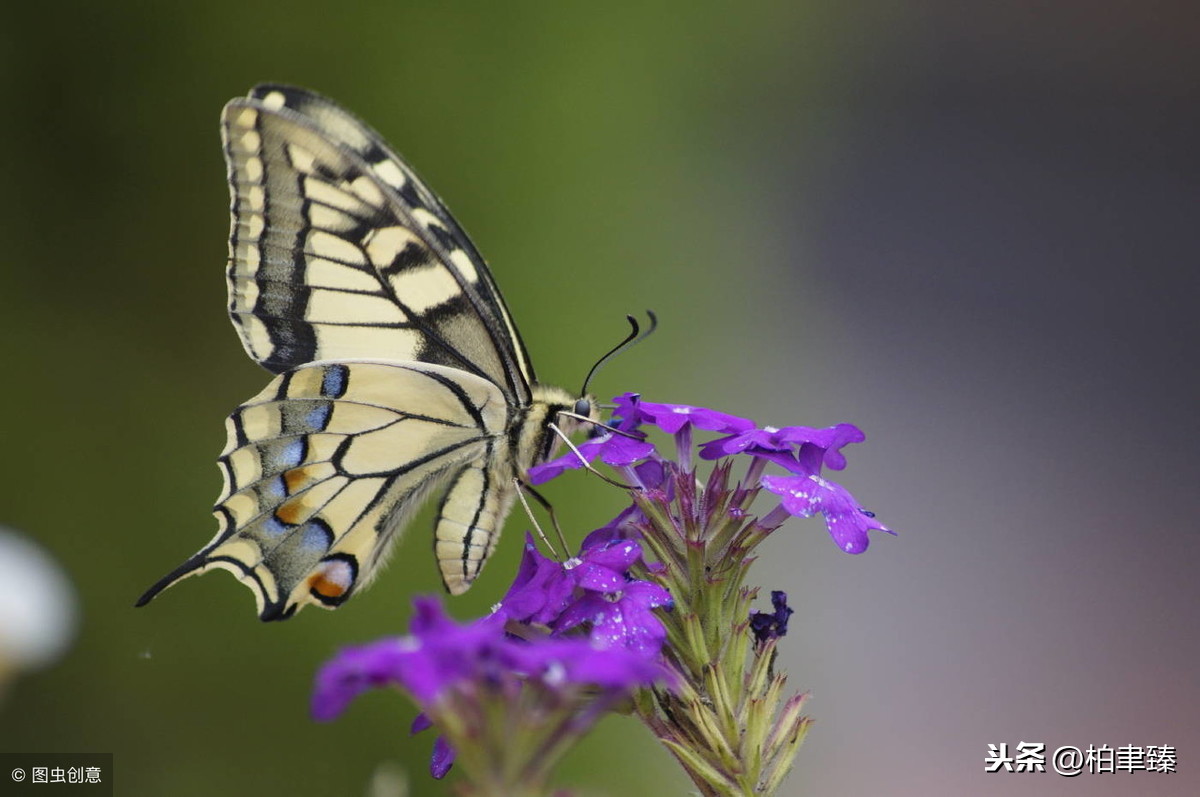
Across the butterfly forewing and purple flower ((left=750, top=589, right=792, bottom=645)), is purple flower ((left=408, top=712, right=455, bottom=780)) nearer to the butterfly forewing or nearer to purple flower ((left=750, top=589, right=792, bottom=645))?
purple flower ((left=750, top=589, right=792, bottom=645))

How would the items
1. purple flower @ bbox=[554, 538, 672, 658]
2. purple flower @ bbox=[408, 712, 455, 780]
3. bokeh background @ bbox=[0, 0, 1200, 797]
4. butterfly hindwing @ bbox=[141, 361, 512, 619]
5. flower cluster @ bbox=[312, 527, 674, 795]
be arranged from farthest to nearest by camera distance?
bokeh background @ bbox=[0, 0, 1200, 797] < butterfly hindwing @ bbox=[141, 361, 512, 619] < purple flower @ bbox=[408, 712, 455, 780] < purple flower @ bbox=[554, 538, 672, 658] < flower cluster @ bbox=[312, 527, 674, 795]

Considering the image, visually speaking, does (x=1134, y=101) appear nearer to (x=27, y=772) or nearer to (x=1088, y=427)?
(x=1088, y=427)

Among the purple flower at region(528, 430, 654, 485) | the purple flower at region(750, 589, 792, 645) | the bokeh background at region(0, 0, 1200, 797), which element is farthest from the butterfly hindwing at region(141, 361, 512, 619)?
the bokeh background at region(0, 0, 1200, 797)

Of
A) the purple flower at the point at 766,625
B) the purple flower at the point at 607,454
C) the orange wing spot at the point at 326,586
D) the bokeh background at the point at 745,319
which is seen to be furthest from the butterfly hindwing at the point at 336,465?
the bokeh background at the point at 745,319

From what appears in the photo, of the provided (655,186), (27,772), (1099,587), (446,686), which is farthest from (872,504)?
(446,686)

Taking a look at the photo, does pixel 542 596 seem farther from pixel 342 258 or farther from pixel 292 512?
pixel 342 258

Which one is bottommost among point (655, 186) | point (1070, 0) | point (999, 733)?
point (999, 733)
